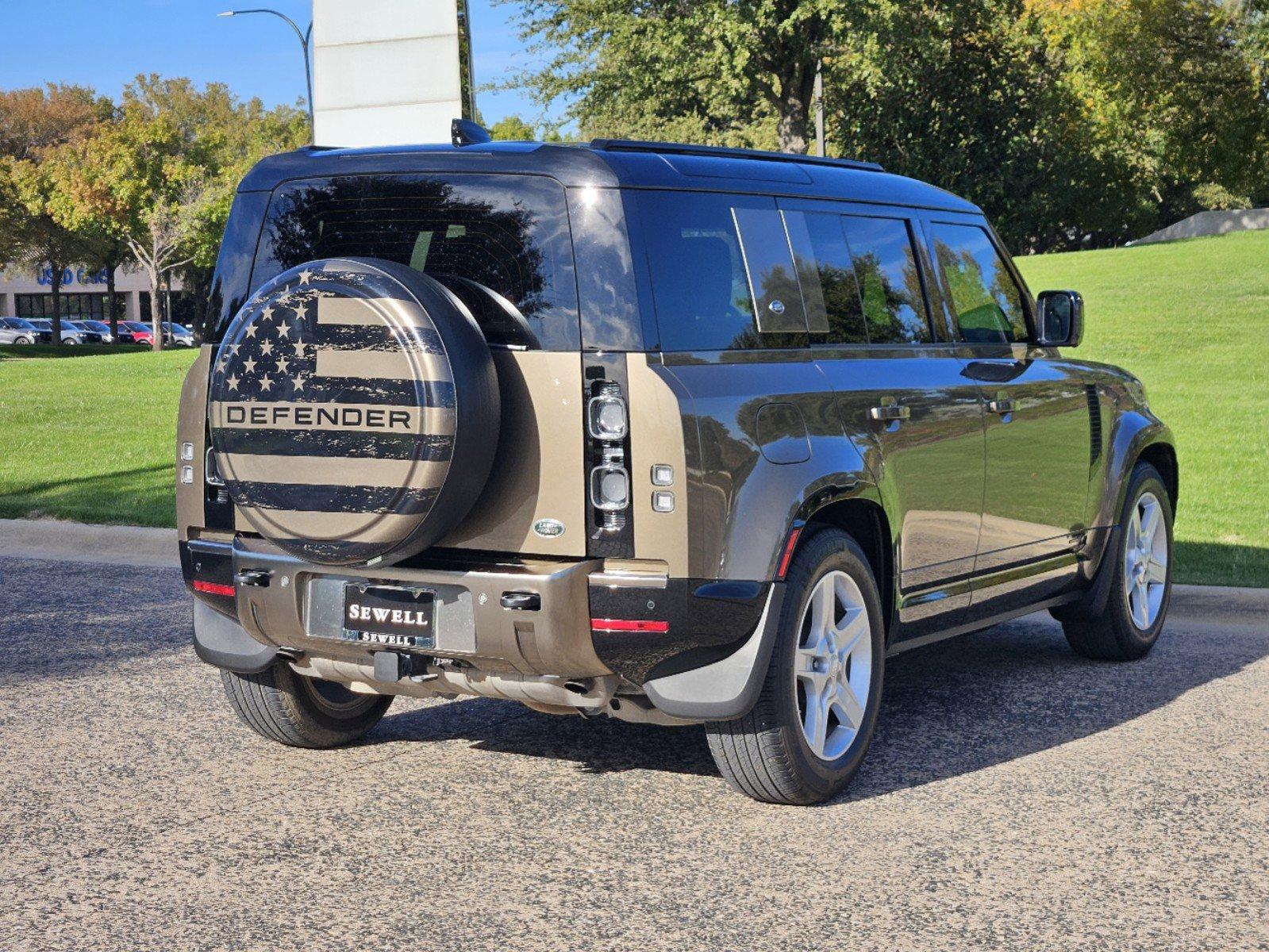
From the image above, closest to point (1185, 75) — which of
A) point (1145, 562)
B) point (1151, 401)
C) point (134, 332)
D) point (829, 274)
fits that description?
point (1151, 401)

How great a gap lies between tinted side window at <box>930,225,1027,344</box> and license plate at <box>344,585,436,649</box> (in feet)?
8.57

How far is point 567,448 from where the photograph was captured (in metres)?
4.39

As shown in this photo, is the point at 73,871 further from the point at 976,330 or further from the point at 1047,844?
the point at 976,330

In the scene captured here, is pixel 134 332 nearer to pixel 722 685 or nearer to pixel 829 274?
pixel 829 274

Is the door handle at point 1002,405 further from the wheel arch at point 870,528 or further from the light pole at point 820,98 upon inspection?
the light pole at point 820,98

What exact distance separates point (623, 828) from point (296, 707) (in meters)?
1.42

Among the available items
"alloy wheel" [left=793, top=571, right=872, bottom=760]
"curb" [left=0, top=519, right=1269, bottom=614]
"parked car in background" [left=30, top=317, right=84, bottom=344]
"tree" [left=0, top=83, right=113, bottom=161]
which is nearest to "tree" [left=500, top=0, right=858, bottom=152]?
"curb" [left=0, top=519, right=1269, bottom=614]

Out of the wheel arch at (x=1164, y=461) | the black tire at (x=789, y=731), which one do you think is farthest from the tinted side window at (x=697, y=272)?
the wheel arch at (x=1164, y=461)

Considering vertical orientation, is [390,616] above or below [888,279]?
below

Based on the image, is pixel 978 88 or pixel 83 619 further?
pixel 978 88

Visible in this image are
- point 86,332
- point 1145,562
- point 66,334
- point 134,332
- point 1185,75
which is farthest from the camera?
point 134,332

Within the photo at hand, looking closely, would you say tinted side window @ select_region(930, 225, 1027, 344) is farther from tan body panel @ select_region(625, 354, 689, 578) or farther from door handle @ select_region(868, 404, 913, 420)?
tan body panel @ select_region(625, 354, 689, 578)

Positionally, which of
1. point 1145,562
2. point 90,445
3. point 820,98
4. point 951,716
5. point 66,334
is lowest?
point 951,716

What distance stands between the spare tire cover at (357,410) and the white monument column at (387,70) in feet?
34.2
